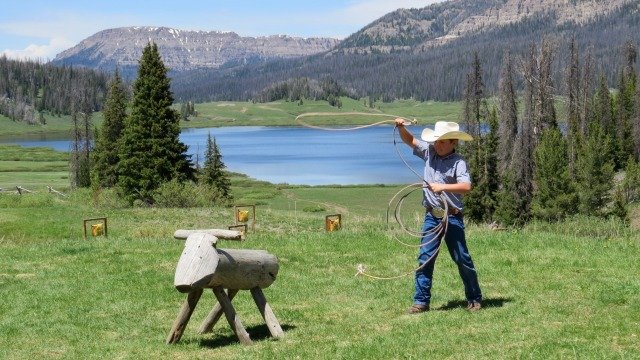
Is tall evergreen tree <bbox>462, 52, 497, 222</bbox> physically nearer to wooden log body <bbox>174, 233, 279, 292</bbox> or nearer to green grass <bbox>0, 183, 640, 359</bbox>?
green grass <bbox>0, 183, 640, 359</bbox>

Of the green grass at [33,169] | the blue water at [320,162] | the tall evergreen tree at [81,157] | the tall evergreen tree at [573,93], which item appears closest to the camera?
the tall evergreen tree at [573,93]

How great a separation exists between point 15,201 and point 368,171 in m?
72.6

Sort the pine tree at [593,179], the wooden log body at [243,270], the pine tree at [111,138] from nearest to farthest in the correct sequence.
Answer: the wooden log body at [243,270] → the pine tree at [593,179] → the pine tree at [111,138]

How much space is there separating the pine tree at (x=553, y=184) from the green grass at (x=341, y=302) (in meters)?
42.9

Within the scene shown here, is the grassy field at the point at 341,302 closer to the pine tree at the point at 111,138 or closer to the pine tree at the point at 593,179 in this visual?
the pine tree at the point at 593,179

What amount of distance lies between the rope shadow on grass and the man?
7.31 feet

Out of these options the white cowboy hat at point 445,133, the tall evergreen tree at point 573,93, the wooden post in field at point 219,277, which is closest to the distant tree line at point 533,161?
the tall evergreen tree at point 573,93

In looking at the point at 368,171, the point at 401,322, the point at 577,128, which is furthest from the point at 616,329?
the point at 368,171

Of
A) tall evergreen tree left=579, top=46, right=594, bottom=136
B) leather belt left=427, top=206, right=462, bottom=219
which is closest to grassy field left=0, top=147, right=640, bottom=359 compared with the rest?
leather belt left=427, top=206, right=462, bottom=219

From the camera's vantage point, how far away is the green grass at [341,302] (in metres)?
10.8

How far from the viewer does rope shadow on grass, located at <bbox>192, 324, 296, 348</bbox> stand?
38.4 ft

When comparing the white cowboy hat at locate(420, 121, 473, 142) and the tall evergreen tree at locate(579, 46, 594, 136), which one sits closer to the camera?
the white cowboy hat at locate(420, 121, 473, 142)

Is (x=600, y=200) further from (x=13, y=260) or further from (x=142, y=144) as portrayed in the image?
(x=13, y=260)

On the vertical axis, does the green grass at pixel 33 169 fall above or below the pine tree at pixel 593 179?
below
